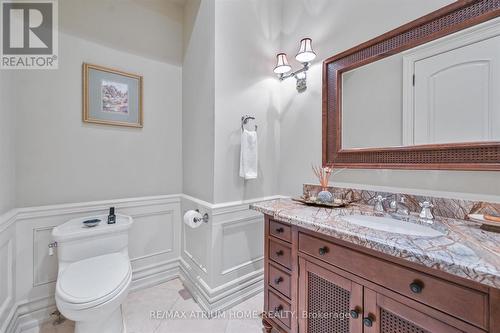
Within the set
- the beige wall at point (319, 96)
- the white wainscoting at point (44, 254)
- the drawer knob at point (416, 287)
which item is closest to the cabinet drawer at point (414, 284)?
the drawer knob at point (416, 287)

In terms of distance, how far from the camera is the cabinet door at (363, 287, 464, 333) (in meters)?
0.70

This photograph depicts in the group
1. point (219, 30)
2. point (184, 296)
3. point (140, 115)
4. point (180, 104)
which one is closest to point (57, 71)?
point (140, 115)

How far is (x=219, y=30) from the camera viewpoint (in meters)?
1.64

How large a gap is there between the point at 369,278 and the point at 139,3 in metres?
2.65

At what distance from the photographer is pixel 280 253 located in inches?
49.9

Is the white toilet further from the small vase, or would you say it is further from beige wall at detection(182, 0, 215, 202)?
the small vase

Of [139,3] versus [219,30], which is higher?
[139,3]

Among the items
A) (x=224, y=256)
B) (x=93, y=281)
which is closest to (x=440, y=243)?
(x=224, y=256)

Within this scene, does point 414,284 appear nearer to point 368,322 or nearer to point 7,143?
point 368,322

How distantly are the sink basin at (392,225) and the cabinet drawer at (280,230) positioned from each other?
12.0 inches

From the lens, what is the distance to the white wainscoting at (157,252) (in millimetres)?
1459

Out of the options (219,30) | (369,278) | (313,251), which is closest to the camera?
(369,278)

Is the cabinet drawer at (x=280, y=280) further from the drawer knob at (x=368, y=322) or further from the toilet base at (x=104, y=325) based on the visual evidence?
the toilet base at (x=104, y=325)

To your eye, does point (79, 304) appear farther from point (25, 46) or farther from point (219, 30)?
point (219, 30)
